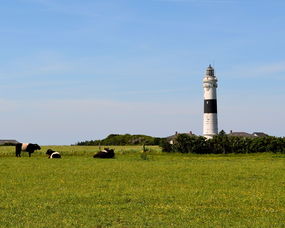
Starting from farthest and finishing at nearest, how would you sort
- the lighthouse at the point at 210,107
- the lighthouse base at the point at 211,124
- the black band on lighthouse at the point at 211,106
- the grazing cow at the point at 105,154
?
the black band on lighthouse at the point at 211,106
the lighthouse at the point at 210,107
the lighthouse base at the point at 211,124
the grazing cow at the point at 105,154

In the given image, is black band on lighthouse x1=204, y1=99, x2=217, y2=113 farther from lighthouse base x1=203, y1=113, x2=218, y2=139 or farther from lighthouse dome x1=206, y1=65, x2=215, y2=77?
lighthouse dome x1=206, y1=65, x2=215, y2=77

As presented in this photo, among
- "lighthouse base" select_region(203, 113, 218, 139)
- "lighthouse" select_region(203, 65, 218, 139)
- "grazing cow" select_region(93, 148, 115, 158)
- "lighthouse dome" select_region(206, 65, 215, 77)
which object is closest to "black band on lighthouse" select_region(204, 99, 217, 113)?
"lighthouse" select_region(203, 65, 218, 139)

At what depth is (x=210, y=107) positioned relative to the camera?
278 feet

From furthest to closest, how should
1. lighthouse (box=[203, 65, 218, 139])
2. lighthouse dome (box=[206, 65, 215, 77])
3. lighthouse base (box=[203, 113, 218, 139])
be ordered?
lighthouse dome (box=[206, 65, 215, 77])
lighthouse (box=[203, 65, 218, 139])
lighthouse base (box=[203, 113, 218, 139])

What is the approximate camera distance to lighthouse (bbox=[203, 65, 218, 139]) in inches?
3310

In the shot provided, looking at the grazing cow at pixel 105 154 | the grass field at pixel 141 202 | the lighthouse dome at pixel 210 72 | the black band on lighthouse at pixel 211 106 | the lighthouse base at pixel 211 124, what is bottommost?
the grass field at pixel 141 202

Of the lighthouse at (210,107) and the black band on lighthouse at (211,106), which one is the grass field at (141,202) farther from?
the black band on lighthouse at (211,106)

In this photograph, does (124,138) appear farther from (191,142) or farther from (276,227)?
Answer: (276,227)

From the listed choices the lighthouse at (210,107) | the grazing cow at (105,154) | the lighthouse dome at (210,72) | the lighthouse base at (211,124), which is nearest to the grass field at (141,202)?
the grazing cow at (105,154)

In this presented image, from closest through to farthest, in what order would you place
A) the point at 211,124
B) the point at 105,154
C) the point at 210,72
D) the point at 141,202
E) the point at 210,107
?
the point at 141,202 → the point at 105,154 → the point at 211,124 → the point at 210,107 → the point at 210,72

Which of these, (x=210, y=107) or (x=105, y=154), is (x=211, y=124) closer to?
(x=210, y=107)

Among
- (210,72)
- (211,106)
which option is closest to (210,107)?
(211,106)

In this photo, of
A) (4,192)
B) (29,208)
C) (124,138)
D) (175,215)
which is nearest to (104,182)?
(4,192)

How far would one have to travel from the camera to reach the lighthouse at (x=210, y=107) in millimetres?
84062
